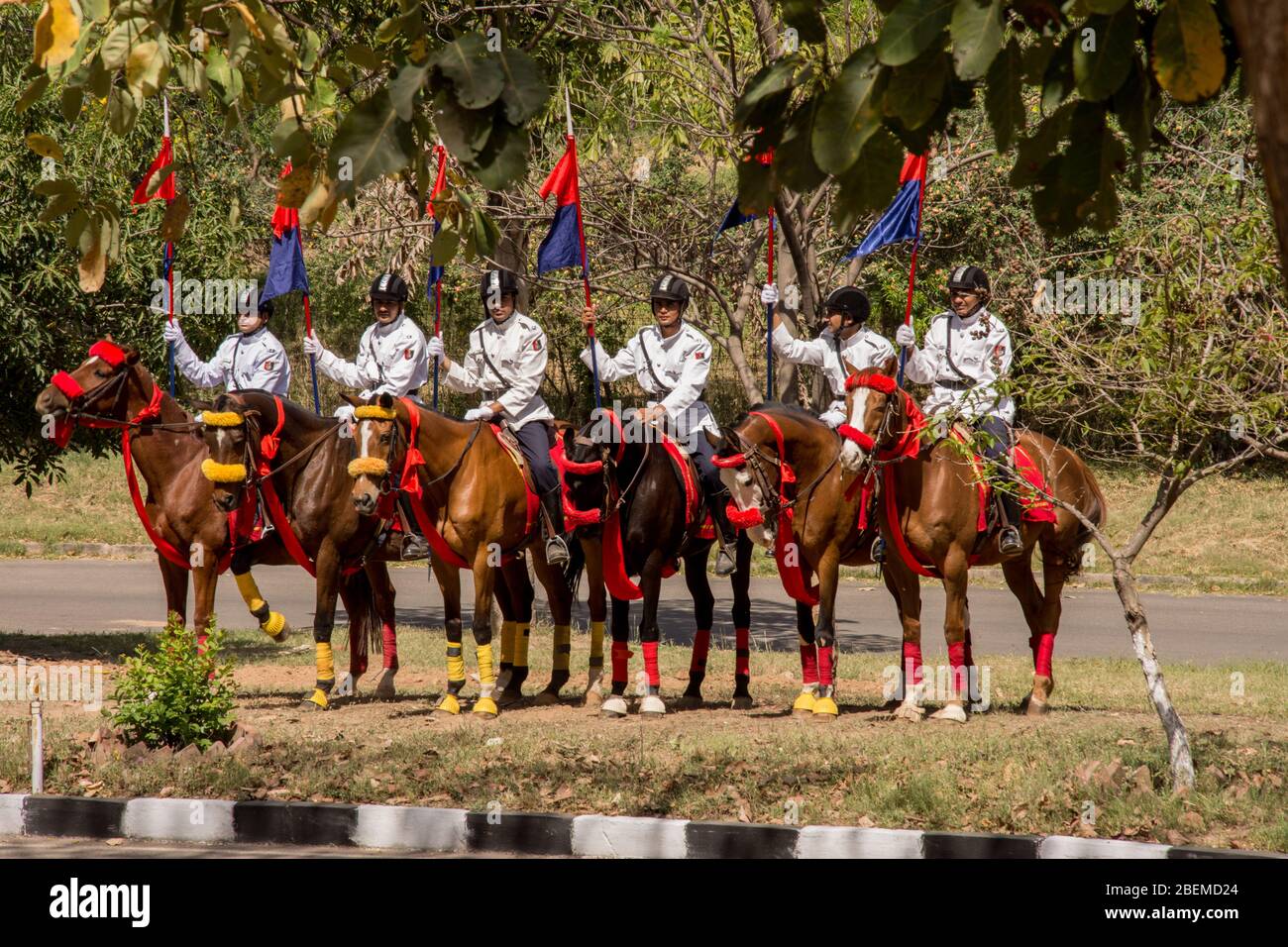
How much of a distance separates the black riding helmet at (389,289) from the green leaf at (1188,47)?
31.4ft

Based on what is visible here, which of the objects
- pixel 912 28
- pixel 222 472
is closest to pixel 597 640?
pixel 222 472

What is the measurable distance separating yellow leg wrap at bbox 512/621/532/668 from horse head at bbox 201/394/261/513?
243 centimetres

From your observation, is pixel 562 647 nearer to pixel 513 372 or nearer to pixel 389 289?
pixel 513 372

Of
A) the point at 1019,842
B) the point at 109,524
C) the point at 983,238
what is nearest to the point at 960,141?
the point at 983,238

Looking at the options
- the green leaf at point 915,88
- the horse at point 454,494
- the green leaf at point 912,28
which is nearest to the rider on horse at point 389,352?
the horse at point 454,494

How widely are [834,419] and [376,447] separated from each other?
3272mm

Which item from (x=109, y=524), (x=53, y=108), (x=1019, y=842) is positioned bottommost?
(x=1019, y=842)

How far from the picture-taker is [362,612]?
13.7 metres

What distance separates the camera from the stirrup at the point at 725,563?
12.0m

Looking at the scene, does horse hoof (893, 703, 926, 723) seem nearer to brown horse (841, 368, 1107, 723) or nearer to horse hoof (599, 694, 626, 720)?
brown horse (841, 368, 1107, 723)

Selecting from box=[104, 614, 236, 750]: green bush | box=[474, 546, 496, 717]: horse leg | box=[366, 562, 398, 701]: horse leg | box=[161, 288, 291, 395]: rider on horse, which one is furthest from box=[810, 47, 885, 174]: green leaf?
box=[161, 288, 291, 395]: rider on horse

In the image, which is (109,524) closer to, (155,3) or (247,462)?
(247,462)

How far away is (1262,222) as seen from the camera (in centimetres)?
938

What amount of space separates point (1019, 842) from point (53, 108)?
35.5 feet
